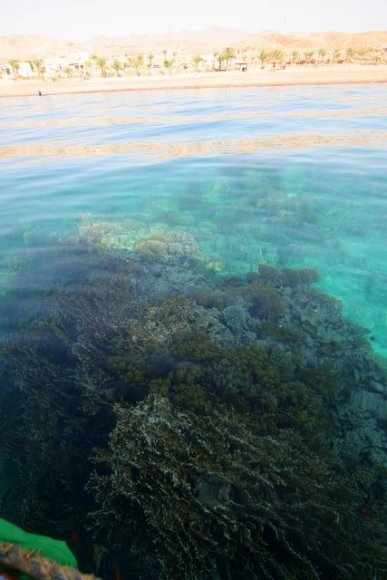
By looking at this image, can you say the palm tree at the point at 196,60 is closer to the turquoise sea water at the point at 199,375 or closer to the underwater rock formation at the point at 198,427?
the turquoise sea water at the point at 199,375

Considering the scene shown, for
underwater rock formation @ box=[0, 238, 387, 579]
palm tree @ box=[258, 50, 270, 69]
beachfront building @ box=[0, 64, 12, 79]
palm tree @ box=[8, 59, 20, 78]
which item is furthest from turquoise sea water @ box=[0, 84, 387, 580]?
beachfront building @ box=[0, 64, 12, 79]

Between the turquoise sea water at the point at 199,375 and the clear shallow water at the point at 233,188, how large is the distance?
0.26 ft

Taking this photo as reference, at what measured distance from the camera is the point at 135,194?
32.9 feet

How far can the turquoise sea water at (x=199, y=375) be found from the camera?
262 cm

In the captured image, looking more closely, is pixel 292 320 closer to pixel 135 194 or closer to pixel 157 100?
pixel 135 194

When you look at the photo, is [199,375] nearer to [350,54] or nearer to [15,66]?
[350,54]

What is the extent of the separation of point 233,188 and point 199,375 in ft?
24.8

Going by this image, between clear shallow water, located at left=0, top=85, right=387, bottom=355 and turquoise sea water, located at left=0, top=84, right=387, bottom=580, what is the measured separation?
3.2 inches

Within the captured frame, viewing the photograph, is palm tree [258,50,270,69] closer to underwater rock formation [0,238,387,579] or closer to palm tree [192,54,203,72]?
palm tree [192,54,203,72]

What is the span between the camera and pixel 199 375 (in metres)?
3.79

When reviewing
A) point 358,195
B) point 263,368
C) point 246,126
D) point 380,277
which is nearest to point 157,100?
point 246,126

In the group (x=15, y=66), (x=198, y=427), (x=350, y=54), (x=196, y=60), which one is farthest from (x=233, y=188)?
(x=15, y=66)

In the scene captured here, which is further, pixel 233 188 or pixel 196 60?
pixel 196 60

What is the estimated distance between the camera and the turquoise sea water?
8.59 feet
